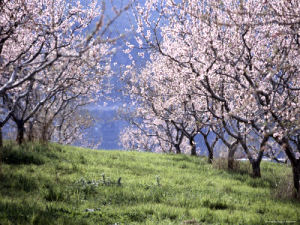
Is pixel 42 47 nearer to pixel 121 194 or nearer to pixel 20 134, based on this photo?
pixel 20 134

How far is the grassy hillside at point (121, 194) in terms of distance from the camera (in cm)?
581

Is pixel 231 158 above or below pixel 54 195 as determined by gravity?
above

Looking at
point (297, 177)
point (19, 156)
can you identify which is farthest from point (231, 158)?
point (19, 156)

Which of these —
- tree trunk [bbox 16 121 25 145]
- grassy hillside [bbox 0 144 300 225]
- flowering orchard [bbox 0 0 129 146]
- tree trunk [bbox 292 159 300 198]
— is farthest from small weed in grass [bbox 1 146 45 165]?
tree trunk [bbox 292 159 300 198]

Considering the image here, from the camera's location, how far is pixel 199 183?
9.48 m

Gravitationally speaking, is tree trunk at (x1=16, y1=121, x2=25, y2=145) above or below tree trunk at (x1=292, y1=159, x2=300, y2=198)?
above

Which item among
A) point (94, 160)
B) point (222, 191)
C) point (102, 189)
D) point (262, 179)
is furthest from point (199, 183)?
point (94, 160)

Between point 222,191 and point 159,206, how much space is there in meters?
2.77

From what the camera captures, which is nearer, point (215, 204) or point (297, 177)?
point (215, 204)

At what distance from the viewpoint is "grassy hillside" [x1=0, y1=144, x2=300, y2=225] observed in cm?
581

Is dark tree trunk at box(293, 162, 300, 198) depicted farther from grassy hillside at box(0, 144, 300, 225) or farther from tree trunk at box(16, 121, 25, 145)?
tree trunk at box(16, 121, 25, 145)

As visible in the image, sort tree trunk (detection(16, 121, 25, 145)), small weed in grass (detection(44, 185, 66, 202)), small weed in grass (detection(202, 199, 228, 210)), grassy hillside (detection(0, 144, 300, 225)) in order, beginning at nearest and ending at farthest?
grassy hillside (detection(0, 144, 300, 225))
small weed in grass (detection(44, 185, 66, 202))
small weed in grass (detection(202, 199, 228, 210))
tree trunk (detection(16, 121, 25, 145))

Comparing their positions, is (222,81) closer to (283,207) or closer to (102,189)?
(283,207)

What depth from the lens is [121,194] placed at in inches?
291
